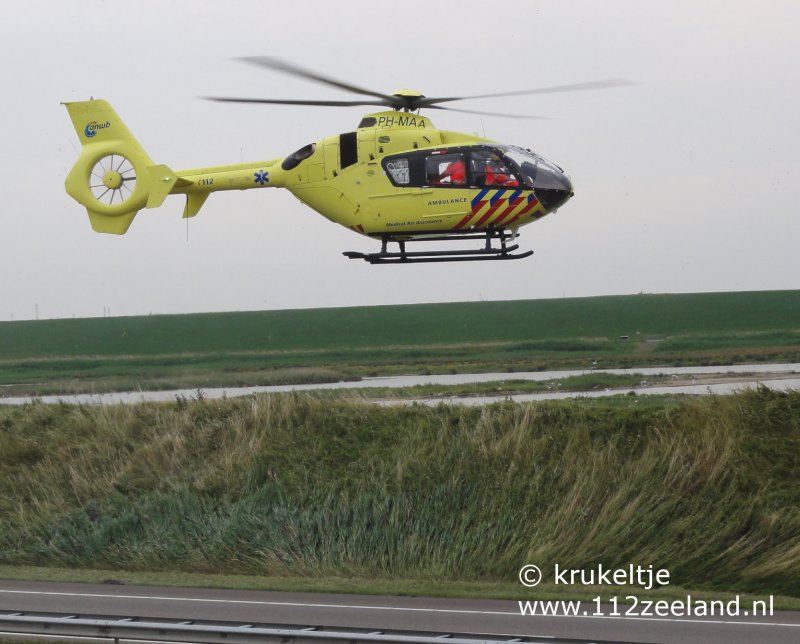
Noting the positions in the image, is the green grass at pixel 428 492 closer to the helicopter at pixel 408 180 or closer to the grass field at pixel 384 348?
the helicopter at pixel 408 180

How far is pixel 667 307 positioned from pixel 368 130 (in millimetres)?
89947

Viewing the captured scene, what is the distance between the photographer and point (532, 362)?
4559 cm

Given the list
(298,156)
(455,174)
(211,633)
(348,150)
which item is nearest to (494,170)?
(455,174)

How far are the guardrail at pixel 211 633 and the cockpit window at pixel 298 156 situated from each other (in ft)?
42.1

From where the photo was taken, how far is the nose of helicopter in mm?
22188

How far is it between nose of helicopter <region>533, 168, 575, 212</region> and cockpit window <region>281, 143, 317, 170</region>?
15.7 ft

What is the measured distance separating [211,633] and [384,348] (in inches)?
1994

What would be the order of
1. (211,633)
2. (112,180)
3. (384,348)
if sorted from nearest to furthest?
(211,633), (112,180), (384,348)

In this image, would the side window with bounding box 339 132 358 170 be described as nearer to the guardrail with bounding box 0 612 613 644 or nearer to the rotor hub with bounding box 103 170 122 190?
the rotor hub with bounding box 103 170 122 190

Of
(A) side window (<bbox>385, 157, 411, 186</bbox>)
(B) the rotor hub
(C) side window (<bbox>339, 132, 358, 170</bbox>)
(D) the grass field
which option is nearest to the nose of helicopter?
(A) side window (<bbox>385, 157, 411, 186</bbox>)

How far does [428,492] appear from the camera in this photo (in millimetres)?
19672

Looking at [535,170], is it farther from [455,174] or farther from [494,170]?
[455,174]

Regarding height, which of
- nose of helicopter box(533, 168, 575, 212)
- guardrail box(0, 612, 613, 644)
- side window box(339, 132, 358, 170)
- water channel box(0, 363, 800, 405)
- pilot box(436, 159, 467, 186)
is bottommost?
water channel box(0, 363, 800, 405)

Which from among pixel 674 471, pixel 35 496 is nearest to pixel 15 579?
pixel 35 496
